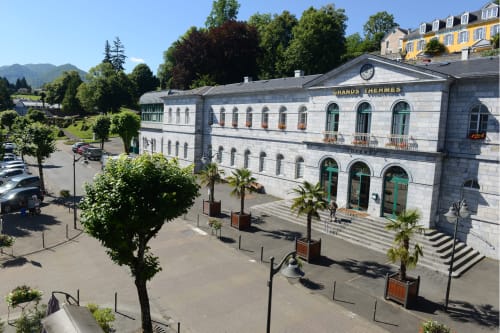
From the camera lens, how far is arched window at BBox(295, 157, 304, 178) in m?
29.6

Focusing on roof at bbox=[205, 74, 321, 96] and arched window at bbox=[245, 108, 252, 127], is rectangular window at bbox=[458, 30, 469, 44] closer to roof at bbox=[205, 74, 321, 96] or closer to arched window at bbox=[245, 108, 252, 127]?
roof at bbox=[205, 74, 321, 96]

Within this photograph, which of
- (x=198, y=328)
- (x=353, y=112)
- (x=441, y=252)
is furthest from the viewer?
(x=353, y=112)

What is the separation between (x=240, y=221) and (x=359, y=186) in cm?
840

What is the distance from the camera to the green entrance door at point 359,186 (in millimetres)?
23781

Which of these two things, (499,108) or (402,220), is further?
(499,108)

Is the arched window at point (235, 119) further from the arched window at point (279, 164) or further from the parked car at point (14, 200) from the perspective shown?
the parked car at point (14, 200)

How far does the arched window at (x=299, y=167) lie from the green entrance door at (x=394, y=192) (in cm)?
817

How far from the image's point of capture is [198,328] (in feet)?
40.7

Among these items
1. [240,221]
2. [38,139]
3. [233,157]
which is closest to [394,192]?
[240,221]

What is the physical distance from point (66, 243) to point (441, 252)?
801 inches

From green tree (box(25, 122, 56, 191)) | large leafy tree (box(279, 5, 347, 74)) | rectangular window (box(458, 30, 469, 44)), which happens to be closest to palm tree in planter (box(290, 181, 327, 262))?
green tree (box(25, 122, 56, 191))

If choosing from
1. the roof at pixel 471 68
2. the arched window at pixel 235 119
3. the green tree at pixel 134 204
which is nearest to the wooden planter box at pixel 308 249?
the green tree at pixel 134 204

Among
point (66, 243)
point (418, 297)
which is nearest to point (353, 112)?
point (418, 297)

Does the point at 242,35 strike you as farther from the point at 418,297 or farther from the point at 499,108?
the point at 418,297
